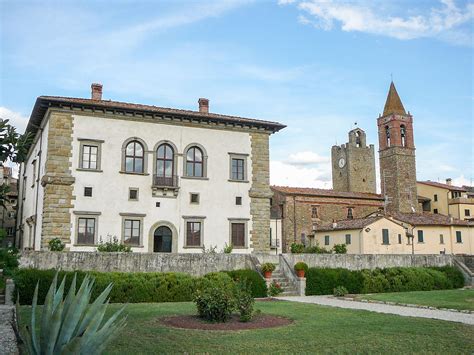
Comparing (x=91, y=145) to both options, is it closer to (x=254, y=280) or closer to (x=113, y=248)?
(x=113, y=248)

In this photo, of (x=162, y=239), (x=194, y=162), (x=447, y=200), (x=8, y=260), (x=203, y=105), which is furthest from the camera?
(x=447, y=200)

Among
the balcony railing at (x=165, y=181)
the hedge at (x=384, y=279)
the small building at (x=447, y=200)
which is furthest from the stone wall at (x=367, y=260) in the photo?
the small building at (x=447, y=200)

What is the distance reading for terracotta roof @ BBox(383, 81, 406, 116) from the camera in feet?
225

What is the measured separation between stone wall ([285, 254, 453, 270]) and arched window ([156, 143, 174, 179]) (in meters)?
8.98

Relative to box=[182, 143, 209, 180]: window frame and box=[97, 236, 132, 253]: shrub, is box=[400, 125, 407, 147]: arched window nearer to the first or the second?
box=[182, 143, 209, 180]: window frame

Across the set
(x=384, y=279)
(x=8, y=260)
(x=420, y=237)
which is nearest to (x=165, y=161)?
(x=384, y=279)

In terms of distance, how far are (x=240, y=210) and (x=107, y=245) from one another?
896 centimetres

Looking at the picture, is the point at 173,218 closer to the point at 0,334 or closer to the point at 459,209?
the point at 0,334

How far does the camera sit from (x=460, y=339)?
11016 mm

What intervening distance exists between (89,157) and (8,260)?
2310cm

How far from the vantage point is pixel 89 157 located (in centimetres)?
2816

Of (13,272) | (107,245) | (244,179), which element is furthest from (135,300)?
(13,272)

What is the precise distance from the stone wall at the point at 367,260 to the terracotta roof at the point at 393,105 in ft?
130

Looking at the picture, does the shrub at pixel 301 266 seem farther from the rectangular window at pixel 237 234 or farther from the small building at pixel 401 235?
the small building at pixel 401 235
